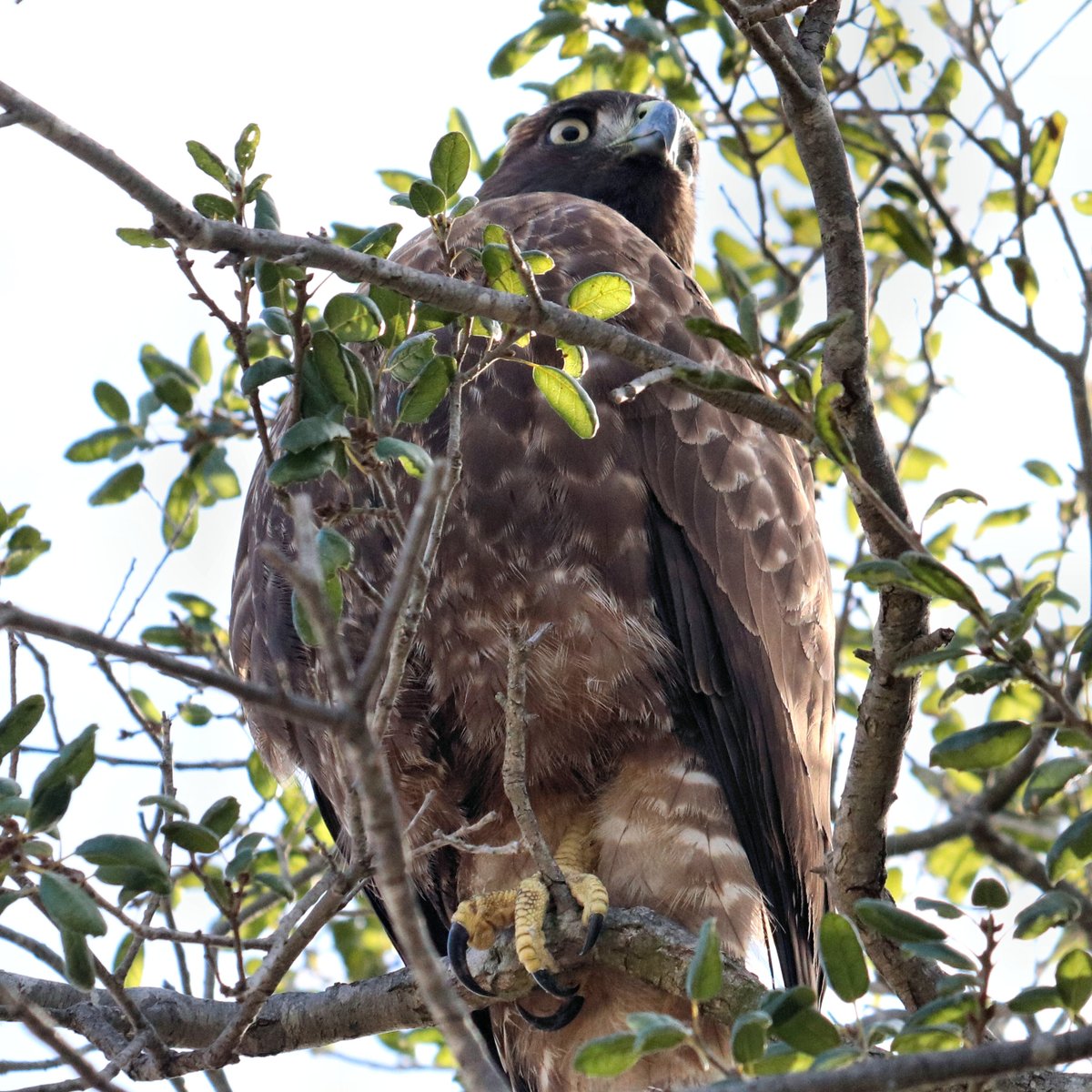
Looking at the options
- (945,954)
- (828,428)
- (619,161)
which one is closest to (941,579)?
(828,428)

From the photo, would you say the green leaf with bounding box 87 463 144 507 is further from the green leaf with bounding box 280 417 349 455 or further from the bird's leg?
the green leaf with bounding box 280 417 349 455

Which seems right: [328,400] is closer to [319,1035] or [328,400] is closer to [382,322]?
[382,322]

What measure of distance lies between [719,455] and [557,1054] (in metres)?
1.56

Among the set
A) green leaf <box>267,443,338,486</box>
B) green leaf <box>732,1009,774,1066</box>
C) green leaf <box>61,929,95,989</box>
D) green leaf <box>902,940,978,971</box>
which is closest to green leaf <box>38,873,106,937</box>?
green leaf <box>61,929,95,989</box>

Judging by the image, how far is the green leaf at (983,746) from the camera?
2.07 m

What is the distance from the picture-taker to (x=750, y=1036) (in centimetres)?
191

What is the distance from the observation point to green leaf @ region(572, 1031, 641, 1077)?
192 cm

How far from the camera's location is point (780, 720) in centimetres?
349

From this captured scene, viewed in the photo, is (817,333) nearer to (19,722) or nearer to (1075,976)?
(1075,976)

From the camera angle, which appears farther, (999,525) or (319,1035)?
(999,525)

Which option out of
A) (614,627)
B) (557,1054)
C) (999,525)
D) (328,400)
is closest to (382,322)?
(328,400)

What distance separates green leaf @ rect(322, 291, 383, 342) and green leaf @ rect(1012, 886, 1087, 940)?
A: 1349 millimetres

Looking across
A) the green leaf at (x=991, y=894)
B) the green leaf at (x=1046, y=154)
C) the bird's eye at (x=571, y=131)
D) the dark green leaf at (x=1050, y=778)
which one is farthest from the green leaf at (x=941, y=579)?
the bird's eye at (x=571, y=131)

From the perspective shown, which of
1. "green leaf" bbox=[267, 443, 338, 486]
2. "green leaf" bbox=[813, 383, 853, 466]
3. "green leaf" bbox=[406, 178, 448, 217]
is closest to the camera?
"green leaf" bbox=[813, 383, 853, 466]
